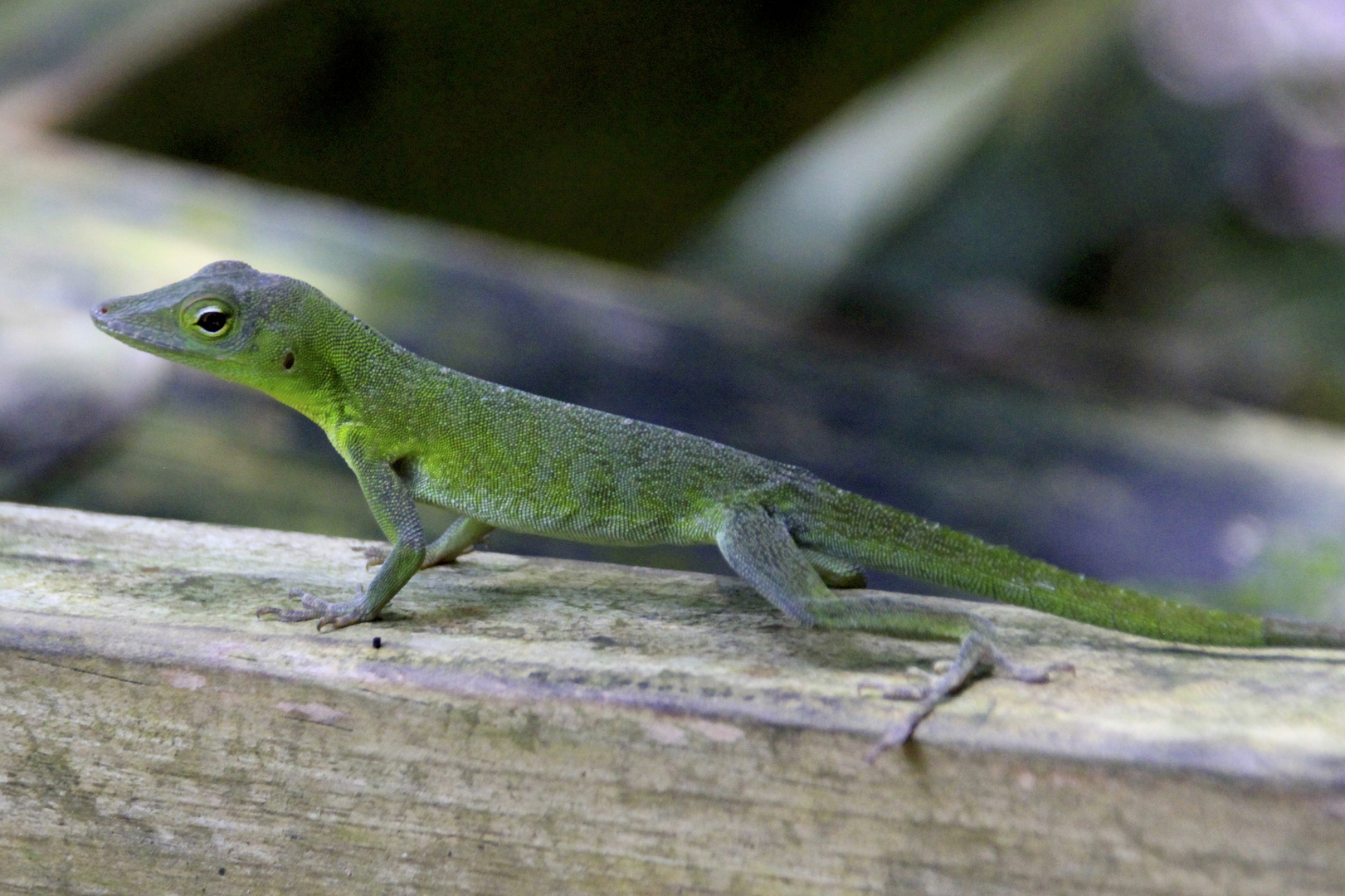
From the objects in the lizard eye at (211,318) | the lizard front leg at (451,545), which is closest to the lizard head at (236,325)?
the lizard eye at (211,318)

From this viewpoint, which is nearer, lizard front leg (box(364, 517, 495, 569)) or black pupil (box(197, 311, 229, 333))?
black pupil (box(197, 311, 229, 333))

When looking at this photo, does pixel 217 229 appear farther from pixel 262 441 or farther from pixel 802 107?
pixel 802 107

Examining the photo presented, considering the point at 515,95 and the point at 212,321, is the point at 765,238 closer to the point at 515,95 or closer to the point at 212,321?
the point at 515,95

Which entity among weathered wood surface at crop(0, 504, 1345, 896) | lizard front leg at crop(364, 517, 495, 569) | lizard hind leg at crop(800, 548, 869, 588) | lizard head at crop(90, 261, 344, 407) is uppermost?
lizard head at crop(90, 261, 344, 407)

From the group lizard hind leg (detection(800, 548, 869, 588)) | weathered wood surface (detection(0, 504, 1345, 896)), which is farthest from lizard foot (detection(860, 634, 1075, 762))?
lizard hind leg (detection(800, 548, 869, 588))

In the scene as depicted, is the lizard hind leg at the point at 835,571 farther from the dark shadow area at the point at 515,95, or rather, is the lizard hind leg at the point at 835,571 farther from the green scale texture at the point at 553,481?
the dark shadow area at the point at 515,95

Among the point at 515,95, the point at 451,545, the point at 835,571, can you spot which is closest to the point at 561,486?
the point at 451,545

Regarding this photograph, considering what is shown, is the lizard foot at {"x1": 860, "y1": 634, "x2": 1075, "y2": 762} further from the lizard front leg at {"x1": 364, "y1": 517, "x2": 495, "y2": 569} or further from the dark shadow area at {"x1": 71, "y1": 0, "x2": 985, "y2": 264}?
the dark shadow area at {"x1": 71, "y1": 0, "x2": 985, "y2": 264}
